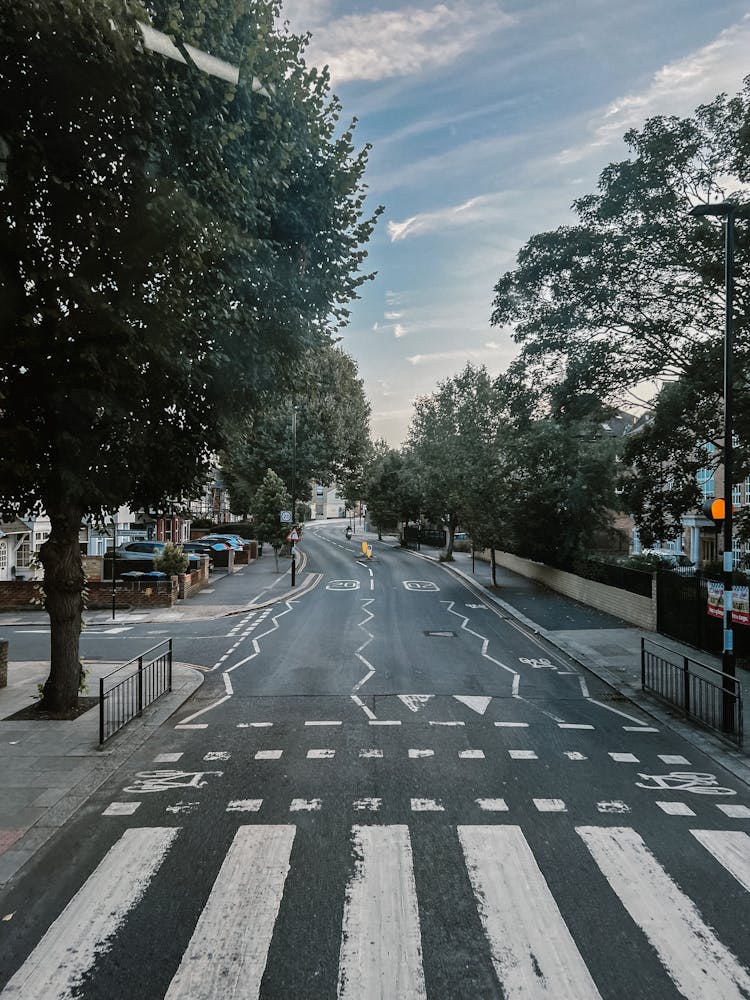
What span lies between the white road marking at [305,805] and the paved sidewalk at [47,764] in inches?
103

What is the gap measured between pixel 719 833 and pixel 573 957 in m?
3.20

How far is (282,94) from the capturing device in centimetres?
1076

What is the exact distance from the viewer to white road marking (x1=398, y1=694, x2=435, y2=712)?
1170cm

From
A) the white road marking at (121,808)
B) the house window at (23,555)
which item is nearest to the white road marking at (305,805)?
the white road marking at (121,808)

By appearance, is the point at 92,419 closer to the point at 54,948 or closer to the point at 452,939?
the point at 54,948

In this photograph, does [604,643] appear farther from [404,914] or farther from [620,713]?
[404,914]

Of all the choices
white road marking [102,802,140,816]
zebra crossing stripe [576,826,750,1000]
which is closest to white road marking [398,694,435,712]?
zebra crossing stripe [576,826,750,1000]

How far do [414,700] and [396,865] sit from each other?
20.5 ft

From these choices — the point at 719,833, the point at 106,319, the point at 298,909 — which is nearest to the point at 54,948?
the point at 298,909

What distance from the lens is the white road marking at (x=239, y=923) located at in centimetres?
441

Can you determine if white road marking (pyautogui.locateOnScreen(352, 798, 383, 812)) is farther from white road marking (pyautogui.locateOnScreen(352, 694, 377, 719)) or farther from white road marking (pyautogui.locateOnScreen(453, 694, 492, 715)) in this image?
white road marking (pyautogui.locateOnScreen(453, 694, 492, 715))

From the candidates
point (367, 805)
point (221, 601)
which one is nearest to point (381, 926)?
point (367, 805)

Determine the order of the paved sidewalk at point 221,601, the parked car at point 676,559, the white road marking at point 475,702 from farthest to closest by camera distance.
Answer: the parked car at point 676,559 → the paved sidewalk at point 221,601 → the white road marking at point 475,702

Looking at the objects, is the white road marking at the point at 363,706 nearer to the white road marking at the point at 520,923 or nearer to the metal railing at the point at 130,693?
the metal railing at the point at 130,693
